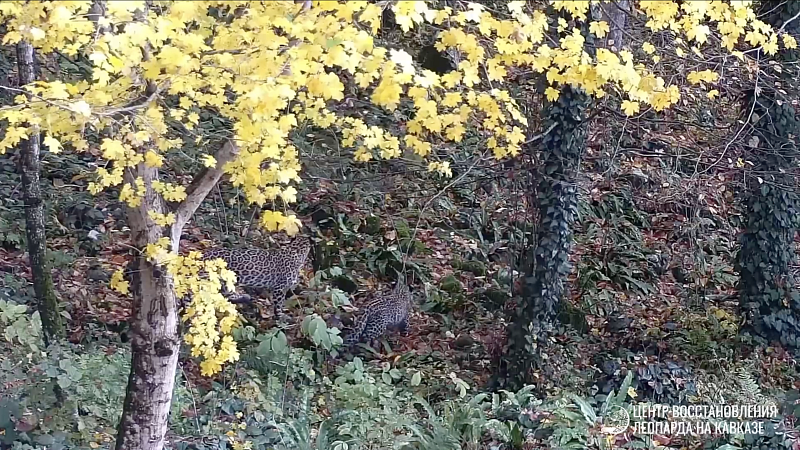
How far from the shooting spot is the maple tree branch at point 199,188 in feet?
16.3

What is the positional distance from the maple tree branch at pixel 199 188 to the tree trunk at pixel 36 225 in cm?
237

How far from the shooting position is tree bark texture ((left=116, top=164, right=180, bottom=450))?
5191 millimetres

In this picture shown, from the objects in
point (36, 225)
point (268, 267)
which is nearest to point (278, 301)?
point (268, 267)

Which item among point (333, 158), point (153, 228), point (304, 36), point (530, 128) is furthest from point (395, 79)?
point (333, 158)

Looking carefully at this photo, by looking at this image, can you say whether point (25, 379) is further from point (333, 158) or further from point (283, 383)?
point (333, 158)

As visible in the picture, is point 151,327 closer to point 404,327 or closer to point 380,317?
point 380,317

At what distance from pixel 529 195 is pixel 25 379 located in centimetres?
486

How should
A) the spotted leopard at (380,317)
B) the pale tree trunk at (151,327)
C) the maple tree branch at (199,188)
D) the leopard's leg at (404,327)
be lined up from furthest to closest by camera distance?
the leopard's leg at (404,327) → the spotted leopard at (380,317) → the pale tree trunk at (151,327) → the maple tree branch at (199,188)

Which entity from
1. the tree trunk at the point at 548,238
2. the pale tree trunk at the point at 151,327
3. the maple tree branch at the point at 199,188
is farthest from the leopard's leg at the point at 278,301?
the maple tree branch at the point at 199,188

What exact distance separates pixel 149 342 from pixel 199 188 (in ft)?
3.39

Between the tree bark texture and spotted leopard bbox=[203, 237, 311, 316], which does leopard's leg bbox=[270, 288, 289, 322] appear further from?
the tree bark texture

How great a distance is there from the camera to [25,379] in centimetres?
694

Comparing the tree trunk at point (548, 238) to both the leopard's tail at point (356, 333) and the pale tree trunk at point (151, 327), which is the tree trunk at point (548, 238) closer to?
the leopard's tail at point (356, 333)

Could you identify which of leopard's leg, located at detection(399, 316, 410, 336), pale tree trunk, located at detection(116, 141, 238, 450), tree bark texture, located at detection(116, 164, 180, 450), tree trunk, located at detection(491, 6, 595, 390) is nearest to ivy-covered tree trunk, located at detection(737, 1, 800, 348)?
tree trunk, located at detection(491, 6, 595, 390)
